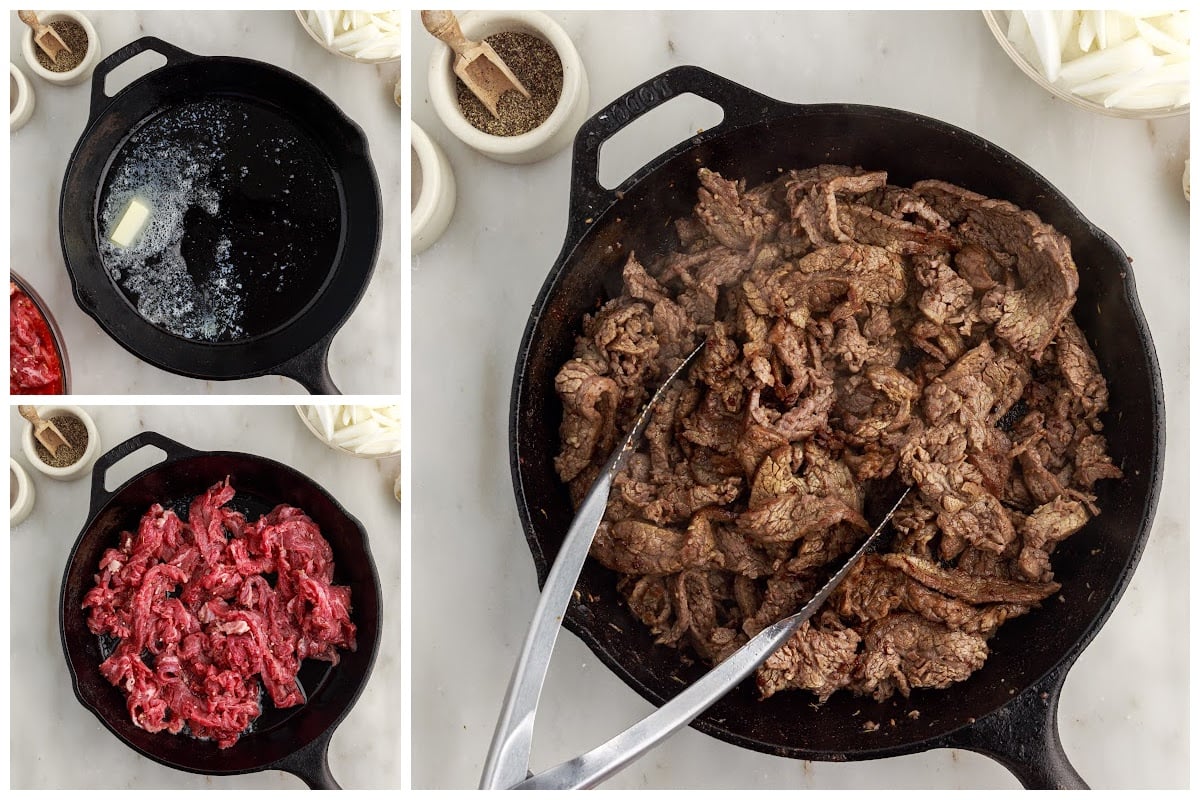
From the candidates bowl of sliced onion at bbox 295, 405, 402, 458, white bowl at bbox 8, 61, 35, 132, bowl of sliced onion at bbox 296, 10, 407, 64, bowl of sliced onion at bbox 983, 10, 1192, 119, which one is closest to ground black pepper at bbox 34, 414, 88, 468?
bowl of sliced onion at bbox 295, 405, 402, 458

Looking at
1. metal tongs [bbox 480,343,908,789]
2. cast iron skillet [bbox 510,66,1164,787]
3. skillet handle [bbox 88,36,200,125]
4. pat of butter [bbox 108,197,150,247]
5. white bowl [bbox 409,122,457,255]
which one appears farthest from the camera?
white bowl [bbox 409,122,457,255]

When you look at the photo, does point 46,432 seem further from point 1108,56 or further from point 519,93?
point 1108,56

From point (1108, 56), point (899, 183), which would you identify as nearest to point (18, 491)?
point (899, 183)

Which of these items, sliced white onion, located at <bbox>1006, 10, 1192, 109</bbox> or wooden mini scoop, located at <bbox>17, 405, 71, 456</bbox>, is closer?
sliced white onion, located at <bbox>1006, 10, 1192, 109</bbox>

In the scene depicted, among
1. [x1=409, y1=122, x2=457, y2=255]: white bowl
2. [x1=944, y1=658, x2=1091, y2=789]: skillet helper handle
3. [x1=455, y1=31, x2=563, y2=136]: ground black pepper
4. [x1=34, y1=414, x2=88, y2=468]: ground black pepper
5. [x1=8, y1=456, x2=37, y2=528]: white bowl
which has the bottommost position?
[x1=944, y1=658, x2=1091, y2=789]: skillet helper handle

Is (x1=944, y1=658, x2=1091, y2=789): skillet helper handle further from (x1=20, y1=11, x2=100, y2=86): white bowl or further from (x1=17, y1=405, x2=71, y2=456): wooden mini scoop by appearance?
(x1=20, y1=11, x2=100, y2=86): white bowl
